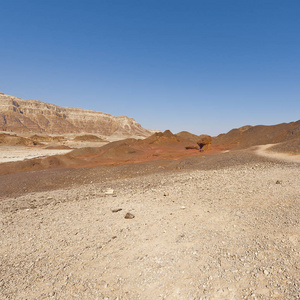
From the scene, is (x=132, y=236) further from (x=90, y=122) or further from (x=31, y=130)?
(x=90, y=122)

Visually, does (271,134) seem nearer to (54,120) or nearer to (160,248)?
(160,248)

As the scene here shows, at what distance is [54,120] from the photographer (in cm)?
14188

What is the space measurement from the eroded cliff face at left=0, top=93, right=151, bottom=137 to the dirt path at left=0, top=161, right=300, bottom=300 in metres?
132

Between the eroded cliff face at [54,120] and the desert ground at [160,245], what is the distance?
132m

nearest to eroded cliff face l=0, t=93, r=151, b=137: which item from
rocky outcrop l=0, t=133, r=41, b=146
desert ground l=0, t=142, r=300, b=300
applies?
rocky outcrop l=0, t=133, r=41, b=146

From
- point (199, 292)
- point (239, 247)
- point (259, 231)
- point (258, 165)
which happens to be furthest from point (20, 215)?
point (258, 165)

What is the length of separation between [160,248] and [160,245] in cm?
13

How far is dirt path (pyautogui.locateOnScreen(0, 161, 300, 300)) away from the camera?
381 cm

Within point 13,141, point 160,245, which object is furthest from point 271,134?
point 13,141

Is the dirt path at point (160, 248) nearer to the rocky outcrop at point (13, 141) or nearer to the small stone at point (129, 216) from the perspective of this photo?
the small stone at point (129, 216)

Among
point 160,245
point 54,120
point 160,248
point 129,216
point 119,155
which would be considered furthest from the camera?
point 54,120

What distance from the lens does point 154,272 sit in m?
4.22

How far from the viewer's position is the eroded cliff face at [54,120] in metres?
126

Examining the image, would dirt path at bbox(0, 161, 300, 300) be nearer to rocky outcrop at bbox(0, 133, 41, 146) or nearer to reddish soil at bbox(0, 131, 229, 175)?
reddish soil at bbox(0, 131, 229, 175)
